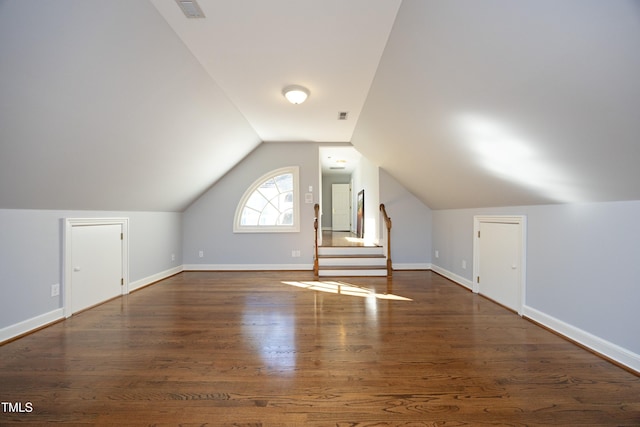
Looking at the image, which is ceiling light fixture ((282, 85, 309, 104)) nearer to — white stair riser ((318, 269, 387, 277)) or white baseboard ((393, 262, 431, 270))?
white stair riser ((318, 269, 387, 277))

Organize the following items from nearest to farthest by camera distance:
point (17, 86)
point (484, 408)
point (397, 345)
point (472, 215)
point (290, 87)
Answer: point (484, 408) → point (17, 86) → point (397, 345) → point (290, 87) → point (472, 215)

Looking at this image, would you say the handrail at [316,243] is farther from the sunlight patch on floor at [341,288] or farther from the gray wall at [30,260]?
the gray wall at [30,260]

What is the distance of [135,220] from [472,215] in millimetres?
5119

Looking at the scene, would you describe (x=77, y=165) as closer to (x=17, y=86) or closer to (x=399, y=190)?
(x=17, y=86)

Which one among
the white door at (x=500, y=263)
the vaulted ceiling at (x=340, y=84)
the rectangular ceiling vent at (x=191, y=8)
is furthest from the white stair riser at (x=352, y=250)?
the rectangular ceiling vent at (x=191, y=8)

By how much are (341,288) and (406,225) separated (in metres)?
2.18

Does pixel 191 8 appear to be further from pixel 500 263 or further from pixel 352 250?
pixel 352 250

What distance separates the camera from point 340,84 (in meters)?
3.44

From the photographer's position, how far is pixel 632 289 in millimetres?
2143

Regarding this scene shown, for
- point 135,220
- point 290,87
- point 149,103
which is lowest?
point 135,220

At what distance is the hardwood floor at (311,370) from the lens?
1.71 m

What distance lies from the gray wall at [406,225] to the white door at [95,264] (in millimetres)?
4557

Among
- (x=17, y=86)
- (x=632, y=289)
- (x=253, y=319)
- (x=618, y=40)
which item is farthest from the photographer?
(x=253, y=319)

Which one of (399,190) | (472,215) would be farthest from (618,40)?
(399,190)
